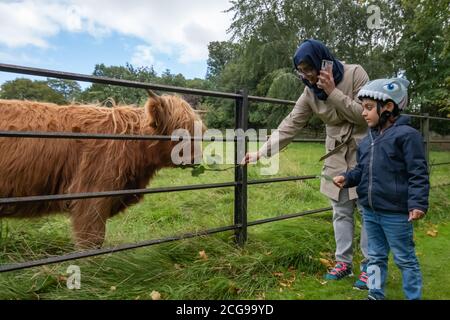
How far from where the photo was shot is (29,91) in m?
6.28

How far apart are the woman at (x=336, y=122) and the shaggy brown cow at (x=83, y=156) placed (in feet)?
3.11

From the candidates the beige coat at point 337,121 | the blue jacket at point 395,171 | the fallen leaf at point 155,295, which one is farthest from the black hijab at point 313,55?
the fallen leaf at point 155,295

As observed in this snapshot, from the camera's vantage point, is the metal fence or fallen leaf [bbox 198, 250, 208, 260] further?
fallen leaf [bbox 198, 250, 208, 260]

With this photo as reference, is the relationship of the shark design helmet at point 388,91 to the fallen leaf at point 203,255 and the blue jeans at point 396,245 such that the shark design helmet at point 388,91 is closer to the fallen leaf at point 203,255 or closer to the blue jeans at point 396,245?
the blue jeans at point 396,245

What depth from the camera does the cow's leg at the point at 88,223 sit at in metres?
3.18

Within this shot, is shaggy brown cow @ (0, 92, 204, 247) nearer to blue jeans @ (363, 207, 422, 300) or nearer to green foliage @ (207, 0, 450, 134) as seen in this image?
blue jeans @ (363, 207, 422, 300)

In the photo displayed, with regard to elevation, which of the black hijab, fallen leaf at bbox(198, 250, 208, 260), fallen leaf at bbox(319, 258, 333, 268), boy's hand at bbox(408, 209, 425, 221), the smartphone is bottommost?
fallen leaf at bbox(319, 258, 333, 268)

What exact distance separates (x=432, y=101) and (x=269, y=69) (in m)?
11.0

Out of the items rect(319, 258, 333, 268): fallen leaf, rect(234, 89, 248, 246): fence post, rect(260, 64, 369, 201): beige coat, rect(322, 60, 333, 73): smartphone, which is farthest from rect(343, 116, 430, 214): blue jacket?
rect(234, 89, 248, 246): fence post

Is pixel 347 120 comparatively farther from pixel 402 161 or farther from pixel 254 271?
pixel 254 271

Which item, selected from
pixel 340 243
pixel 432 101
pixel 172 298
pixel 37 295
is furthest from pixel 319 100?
pixel 432 101

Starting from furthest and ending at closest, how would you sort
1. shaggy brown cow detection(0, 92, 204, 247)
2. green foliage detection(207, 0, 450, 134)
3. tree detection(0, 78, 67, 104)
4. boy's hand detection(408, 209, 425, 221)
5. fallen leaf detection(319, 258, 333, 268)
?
green foliage detection(207, 0, 450, 134), tree detection(0, 78, 67, 104), fallen leaf detection(319, 258, 333, 268), shaggy brown cow detection(0, 92, 204, 247), boy's hand detection(408, 209, 425, 221)

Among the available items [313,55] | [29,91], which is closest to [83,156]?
[313,55]

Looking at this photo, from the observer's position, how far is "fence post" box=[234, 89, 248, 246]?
349cm
